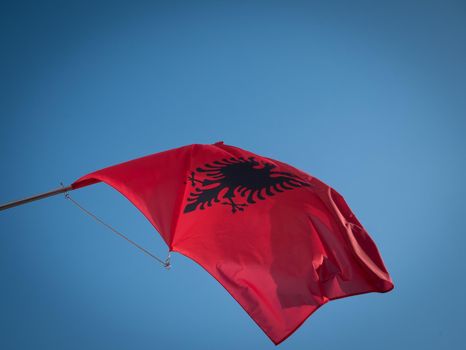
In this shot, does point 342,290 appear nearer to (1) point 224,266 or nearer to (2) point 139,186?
(1) point 224,266

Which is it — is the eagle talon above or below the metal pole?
below

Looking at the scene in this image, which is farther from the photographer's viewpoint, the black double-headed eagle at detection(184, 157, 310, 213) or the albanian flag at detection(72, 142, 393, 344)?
the black double-headed eagle at detection(184, 157, 310, 213)

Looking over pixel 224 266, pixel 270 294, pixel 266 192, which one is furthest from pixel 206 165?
pixel 270 294

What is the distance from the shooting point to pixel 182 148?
7039 mm

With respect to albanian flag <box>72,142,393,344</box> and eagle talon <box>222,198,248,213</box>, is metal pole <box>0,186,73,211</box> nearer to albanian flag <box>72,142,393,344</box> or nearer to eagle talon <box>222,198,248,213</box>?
albanian flag <box>72,142,393,344</box>

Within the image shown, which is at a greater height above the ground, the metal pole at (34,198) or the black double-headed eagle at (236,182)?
the metal pole at (34,198)

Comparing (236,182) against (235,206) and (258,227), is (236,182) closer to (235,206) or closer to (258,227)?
(235,206)

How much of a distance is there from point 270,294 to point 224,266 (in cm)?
74

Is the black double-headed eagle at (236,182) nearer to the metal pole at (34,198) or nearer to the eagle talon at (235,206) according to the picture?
the eagle talon at (235,206)

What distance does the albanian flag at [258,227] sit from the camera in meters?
5.75

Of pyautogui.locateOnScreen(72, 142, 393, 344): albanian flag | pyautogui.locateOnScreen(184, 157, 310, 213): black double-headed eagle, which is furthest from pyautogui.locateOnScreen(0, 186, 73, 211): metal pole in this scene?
pyautogui.locateOnScreen(184, 157, 310, 213): black double-headed eagle

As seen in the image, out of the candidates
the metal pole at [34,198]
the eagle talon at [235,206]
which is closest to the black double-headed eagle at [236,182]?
the eagle talon at [235,206]

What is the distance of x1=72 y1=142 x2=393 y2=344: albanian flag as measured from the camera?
18.9 ft

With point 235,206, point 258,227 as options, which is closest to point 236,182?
point 235,206
